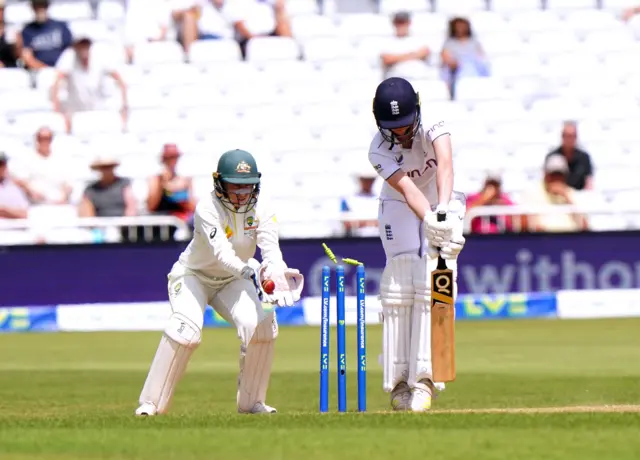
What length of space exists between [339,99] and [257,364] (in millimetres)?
8826

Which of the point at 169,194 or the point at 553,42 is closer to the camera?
the point at 169,194

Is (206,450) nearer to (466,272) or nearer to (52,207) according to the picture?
(466,272)

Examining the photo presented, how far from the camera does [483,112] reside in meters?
16.1

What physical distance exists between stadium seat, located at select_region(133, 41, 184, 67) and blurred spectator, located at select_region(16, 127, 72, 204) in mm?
1688

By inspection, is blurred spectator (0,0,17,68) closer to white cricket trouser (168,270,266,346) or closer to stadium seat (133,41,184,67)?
stadium seat (133,41,184,67)

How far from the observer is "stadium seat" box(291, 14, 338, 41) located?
16.9 metres

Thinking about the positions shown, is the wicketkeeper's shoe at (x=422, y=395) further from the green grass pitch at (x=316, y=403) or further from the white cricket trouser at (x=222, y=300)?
the white cricket trouser at (x=222, y=300)

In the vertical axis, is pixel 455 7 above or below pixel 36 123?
above

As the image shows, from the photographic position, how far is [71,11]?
17.6 metres

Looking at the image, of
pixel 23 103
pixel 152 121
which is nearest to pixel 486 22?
pixel 152 121

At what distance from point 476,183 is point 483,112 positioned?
1.19 m

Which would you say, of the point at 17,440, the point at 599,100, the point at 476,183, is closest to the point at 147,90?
the point at 476,183

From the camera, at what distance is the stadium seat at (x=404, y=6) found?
17.1 metres

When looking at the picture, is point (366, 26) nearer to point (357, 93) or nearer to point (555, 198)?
point (357, 93)
